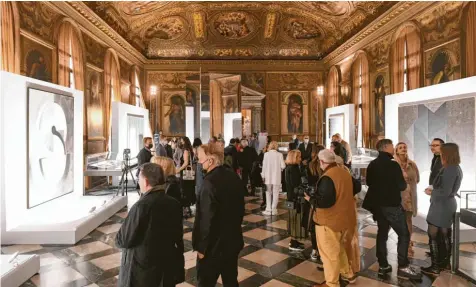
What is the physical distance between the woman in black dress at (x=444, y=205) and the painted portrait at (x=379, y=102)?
27.3 feet

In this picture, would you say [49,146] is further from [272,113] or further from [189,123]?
[272,113]

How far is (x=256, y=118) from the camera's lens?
1839 centimetres

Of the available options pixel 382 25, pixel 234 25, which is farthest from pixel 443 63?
pixel 234 25

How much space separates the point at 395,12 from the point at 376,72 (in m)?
2.40

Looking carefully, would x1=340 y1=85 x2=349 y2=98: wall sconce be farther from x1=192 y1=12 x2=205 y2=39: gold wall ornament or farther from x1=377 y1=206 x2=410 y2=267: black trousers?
x1=377 y1=206 x2=410 y2=267: black trousers

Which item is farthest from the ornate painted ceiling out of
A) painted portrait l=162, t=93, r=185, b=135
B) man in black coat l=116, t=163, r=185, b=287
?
man in black coat l=116, t=163, r=185, b=287

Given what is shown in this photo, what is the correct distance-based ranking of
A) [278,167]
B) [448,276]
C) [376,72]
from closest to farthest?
[448,276] < [278,167] < [376,72]

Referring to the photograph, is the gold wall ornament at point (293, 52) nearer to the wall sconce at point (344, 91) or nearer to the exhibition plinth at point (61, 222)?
the wall sconce at point (344, 91)

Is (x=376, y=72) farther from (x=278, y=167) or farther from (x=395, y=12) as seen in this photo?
(x=278, y=167)

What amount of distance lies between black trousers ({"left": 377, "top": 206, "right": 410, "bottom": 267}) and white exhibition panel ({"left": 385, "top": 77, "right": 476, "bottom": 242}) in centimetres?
197

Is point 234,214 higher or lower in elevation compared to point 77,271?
higher

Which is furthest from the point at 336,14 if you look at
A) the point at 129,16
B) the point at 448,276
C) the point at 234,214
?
the point at 234,214

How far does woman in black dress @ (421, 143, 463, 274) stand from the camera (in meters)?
3.98

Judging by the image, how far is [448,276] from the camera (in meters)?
4.02
